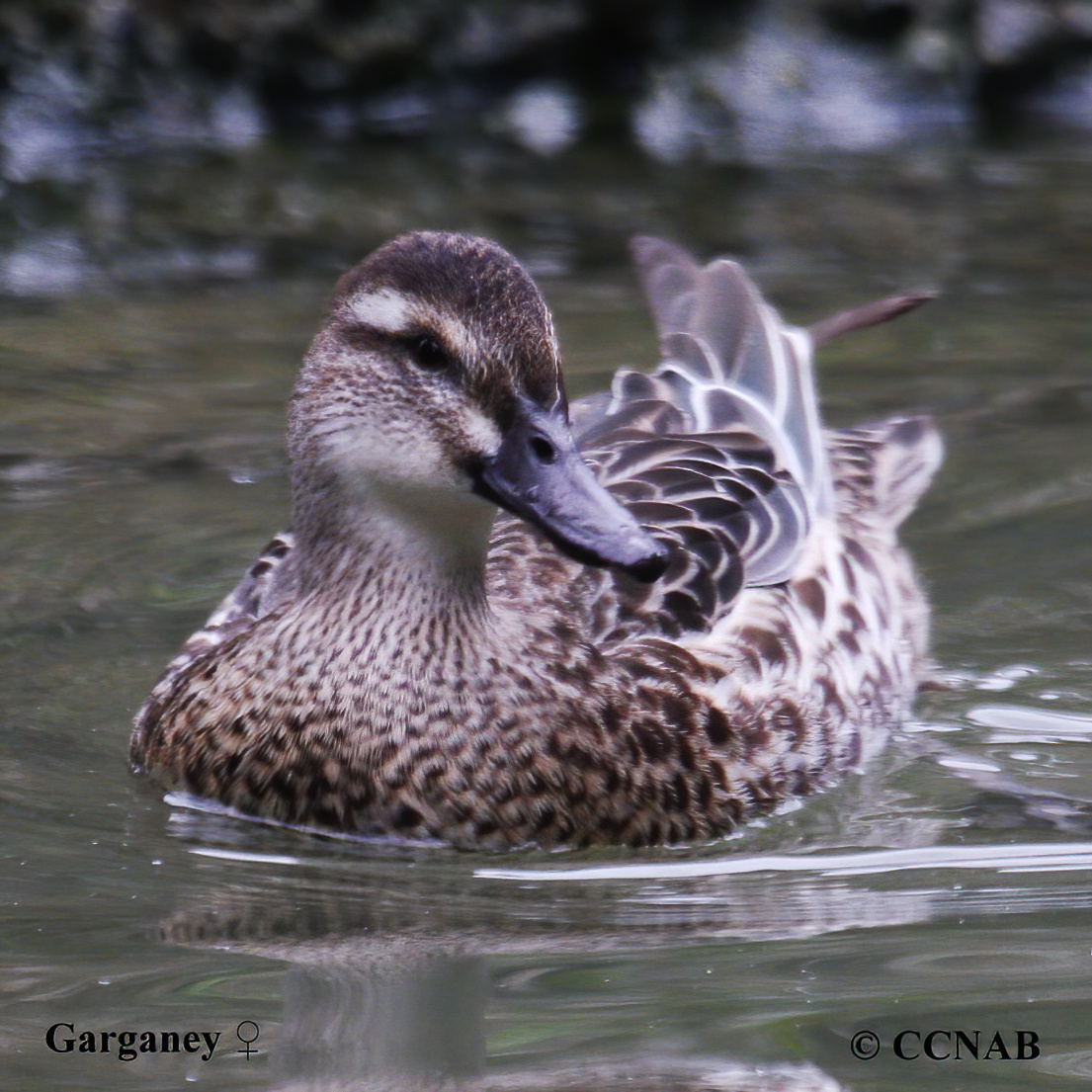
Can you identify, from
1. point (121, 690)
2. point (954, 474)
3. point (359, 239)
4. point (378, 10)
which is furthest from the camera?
point (378, 10)

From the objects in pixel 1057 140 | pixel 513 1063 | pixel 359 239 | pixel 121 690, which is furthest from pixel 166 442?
pixel 1057 140

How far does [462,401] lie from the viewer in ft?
15.3

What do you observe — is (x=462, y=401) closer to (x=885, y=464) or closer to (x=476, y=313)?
(x=476, y=313)

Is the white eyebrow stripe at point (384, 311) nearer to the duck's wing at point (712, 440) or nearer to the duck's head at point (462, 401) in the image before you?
the duck's head at point (462, 401)

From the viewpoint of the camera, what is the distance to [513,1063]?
3.61 m

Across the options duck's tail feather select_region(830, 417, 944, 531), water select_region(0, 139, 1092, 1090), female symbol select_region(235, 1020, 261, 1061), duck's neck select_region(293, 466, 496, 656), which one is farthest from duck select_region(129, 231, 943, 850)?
duck's tail feather select_region(830, 417, 944, 531)

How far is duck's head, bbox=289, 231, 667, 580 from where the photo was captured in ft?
15.0

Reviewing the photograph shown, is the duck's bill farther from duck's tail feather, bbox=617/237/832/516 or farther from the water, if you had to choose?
duck's tail feather, bbox=617/237/832/516

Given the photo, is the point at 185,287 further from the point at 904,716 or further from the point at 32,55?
the point at 904,716

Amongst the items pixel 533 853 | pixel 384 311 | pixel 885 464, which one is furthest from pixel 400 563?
pixel 885 464

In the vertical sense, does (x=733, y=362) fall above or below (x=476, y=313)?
above

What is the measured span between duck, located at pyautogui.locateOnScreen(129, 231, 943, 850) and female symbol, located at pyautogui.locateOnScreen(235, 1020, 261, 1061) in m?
1.05

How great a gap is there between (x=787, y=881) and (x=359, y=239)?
599 cm

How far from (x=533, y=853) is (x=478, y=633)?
21.2 inches
